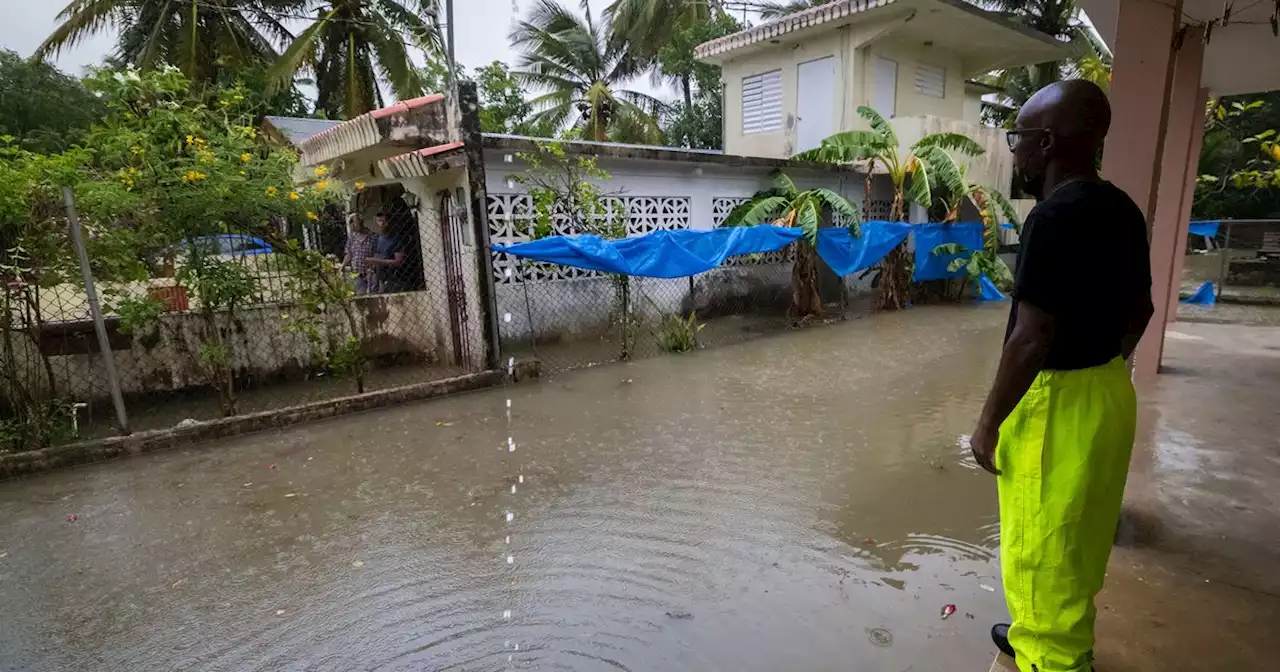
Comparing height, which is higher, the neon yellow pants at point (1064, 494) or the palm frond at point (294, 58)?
the palm frond at point (294, 58)

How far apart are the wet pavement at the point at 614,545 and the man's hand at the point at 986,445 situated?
90 cm

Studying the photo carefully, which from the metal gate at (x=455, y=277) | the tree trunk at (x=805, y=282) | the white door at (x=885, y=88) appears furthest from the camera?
the white door at (x=885, y=88)

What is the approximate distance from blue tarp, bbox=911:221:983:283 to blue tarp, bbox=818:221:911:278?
0.92m

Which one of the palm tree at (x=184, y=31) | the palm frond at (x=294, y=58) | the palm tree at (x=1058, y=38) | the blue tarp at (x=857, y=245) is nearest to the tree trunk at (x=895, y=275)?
the blue tarp at (x=857, y=245)

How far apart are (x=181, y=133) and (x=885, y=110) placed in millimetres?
12563

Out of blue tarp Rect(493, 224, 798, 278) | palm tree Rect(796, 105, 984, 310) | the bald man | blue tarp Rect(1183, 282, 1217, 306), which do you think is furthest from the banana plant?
the bald man

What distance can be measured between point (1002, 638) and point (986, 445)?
0.91 meters

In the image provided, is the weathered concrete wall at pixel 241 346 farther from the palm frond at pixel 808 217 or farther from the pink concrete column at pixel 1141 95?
the pink concrete column at pixel 1141 95

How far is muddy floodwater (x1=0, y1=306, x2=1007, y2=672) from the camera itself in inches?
100.0

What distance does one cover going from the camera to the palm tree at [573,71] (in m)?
19.7

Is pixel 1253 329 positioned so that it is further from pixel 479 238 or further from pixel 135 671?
pixel 135 671

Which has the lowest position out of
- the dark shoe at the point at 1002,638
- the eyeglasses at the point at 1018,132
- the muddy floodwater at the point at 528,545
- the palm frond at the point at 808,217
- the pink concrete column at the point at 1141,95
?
the muddy floodwater at the point at 528,545

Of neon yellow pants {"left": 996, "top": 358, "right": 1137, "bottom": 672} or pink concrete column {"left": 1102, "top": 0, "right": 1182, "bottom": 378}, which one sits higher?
pink concrete column {"left": 1102, "top": 0, "right": 1182, "bottom": 378}

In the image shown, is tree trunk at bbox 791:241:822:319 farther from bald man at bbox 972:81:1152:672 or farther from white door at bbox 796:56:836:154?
bald man at bbox 972:81:1152:672
